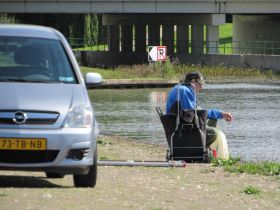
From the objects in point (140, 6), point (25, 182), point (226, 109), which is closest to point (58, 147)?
point (25, 182)

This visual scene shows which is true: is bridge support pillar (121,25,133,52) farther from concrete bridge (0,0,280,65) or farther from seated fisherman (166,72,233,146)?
seated fisherman (166,72,233,146)

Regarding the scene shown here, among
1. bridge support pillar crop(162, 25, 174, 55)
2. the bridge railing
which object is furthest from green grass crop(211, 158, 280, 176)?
bridge support pillar crop(162, 25, 174, 55)

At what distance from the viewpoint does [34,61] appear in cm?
1120

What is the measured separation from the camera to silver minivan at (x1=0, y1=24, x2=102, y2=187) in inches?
397

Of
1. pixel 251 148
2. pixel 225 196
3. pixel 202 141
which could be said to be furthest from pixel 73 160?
pixel 251 148

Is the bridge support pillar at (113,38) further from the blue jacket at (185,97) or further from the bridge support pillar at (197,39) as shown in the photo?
the blue jacket at (185,97)

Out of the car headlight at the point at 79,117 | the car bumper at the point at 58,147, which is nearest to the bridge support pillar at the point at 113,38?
the car headlight at the point at 79,117

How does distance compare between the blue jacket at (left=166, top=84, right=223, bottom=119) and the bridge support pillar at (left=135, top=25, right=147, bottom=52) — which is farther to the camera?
the bridge support pillar at (left=135, top=25, right=147, bottom=52)

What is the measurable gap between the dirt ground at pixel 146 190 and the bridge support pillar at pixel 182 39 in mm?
61326

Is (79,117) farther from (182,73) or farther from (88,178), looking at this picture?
(182,73)

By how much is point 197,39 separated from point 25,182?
63.0 meters

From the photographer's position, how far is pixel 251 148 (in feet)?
65.5

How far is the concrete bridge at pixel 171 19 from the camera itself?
64125mm

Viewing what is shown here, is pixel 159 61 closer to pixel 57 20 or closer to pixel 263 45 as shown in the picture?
pixel 263 45
